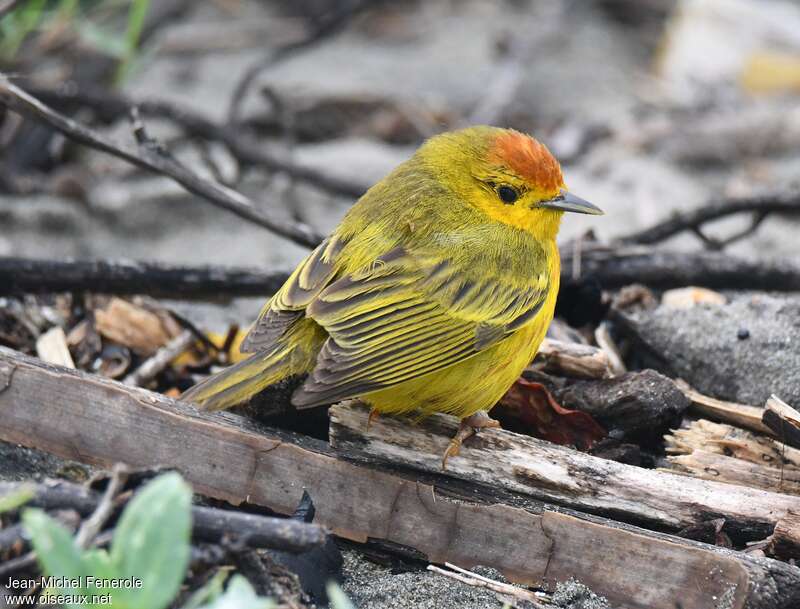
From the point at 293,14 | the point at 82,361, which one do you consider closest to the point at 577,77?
the point at 293,14

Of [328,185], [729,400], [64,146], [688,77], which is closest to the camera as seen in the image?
[729,400]

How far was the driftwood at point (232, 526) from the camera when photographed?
2.33 m

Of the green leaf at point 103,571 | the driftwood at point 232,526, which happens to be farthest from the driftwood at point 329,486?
the green leaf at point 103,571

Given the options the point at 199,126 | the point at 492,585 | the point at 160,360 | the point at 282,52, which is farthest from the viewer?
the point at 282,52

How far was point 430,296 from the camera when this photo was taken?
350cm

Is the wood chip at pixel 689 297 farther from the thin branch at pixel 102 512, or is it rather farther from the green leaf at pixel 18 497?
the green leaf at pixel 18 497

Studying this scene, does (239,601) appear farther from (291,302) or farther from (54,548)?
(291,302)

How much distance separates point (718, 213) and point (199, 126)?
2767 millimetres

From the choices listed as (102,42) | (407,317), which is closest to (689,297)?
(407,317)

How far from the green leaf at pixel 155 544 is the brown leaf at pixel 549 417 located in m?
1.82

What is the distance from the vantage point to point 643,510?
304 cm

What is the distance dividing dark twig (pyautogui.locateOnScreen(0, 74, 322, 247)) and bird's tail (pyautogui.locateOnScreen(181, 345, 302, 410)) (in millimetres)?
1147

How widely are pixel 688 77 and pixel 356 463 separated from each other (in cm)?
561

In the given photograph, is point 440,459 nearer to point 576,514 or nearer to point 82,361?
point 576,514
